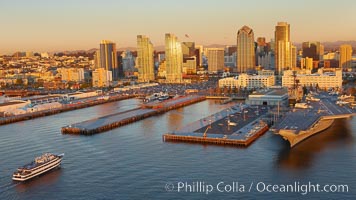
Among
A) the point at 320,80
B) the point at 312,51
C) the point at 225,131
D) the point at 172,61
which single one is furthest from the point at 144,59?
the point at 312,51

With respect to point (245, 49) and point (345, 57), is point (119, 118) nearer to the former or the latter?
point (245, 49)

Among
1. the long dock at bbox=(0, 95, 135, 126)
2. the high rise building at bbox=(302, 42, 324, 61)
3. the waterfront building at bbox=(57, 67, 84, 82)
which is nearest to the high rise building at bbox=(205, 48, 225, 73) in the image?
the high rise building at bbox=(302, 42, 324, 61)

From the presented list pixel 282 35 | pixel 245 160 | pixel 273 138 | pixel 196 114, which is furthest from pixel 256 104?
pixel 282 35

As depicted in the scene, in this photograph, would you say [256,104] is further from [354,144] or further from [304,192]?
[304,192]

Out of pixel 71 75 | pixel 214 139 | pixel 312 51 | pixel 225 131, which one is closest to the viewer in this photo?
pixel 214 139

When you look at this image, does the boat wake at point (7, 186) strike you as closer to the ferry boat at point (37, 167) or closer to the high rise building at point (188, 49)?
the ferry boat at point (37, 167)
